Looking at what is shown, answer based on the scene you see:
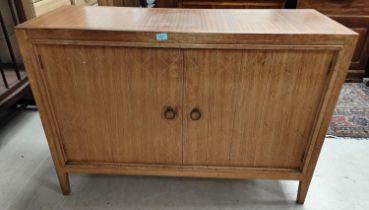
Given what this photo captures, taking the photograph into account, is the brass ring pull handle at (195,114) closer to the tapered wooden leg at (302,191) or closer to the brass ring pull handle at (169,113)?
the brass ring pull handle at (169,113)

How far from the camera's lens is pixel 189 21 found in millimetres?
997

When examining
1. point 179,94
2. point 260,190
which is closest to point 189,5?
point 179,94

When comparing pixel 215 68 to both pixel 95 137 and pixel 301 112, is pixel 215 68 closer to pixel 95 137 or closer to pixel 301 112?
pixel 301 112

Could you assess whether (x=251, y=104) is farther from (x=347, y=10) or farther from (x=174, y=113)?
(x=347, y=10)

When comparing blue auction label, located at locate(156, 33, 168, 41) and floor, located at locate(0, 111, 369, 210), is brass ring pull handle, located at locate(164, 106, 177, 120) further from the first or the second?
floor, located at locate(0, 111, 369, 210)

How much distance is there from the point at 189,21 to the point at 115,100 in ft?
1.33

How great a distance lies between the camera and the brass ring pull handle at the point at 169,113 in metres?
1.02

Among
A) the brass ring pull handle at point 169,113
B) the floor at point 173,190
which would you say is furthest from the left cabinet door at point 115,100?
the floor at point 173,190

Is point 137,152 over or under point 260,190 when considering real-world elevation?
over

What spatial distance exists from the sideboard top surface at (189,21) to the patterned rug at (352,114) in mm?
926

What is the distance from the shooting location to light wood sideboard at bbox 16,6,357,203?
2.88 ft

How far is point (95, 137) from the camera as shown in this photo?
1111mm

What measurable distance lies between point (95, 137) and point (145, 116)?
24cm

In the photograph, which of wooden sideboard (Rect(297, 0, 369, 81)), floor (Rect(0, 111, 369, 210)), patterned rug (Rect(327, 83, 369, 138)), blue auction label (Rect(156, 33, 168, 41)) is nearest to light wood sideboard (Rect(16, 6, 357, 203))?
blue auction label (Rect(156, 33, 168, 41))
